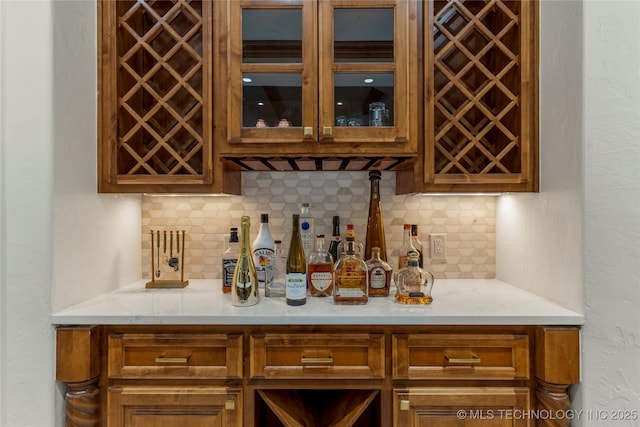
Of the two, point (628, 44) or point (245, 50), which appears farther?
point (245, 50)

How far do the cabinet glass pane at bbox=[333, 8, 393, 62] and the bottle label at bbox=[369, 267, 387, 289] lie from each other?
0.83 m

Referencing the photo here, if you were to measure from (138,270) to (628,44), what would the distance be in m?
2.14

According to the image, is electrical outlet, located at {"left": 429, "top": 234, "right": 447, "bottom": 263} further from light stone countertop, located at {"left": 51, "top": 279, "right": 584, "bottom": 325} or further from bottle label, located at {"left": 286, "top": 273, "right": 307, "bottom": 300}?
bottle label, located at {"left": 286, "top": 273, "right": 307, "bottom": 300}

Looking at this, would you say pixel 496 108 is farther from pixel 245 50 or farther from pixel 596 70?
pixel 245 50

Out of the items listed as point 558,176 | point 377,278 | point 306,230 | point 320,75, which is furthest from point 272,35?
point 558,176

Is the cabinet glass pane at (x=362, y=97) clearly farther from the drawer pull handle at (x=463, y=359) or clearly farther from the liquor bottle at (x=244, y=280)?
the drawer pull handle at (x=463, y=359)

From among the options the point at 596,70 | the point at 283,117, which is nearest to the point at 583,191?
the point at 596,70

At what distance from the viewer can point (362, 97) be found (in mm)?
1419

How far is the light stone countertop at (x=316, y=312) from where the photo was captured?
1.21 metres

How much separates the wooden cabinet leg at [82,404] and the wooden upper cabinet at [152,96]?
716 mm

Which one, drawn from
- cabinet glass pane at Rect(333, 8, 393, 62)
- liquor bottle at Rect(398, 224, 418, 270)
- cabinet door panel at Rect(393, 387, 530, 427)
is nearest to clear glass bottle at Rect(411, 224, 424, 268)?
liquor bottle at Rect(398, 224, 418, 270)

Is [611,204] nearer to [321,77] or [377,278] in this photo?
[377,278]

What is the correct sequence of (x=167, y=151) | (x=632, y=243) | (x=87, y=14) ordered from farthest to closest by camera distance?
1. (x=167, y=151)
2. (x=87, y=14)
3. (x=632, y=243)

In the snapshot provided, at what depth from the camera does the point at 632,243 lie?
1.15 meters
